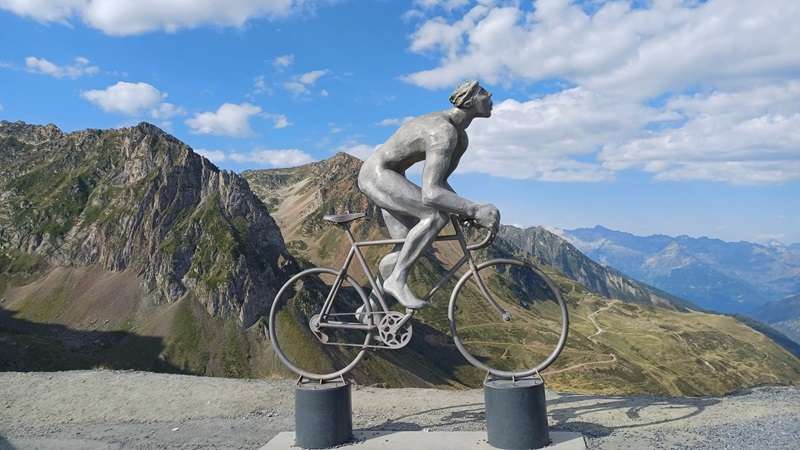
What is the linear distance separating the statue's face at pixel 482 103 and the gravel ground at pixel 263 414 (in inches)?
291

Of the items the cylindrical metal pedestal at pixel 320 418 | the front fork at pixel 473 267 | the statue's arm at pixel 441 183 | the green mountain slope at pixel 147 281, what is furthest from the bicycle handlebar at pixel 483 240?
the green mountain slope at pixel 147 281

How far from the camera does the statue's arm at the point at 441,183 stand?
12555mm

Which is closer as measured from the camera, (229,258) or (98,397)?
(98,397)

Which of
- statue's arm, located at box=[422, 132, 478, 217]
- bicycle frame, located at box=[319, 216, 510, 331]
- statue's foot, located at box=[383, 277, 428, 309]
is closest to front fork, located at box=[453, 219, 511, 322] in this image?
bicycle frame, located at box=[319, 216, 510, 331]

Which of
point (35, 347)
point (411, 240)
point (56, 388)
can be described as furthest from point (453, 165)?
point (35, 347)

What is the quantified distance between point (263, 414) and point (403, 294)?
6.88 metres

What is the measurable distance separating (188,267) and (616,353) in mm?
136975

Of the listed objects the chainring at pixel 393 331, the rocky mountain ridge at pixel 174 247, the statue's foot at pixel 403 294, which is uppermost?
the rocky mountain ridge at pixel 174 247

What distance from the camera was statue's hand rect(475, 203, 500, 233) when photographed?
12.4m

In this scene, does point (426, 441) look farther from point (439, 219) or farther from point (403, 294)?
point (439, 219)

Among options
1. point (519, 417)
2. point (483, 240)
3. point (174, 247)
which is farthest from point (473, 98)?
point (174, 247)

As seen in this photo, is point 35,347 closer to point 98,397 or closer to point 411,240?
point 98,397

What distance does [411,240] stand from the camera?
42.5 feet

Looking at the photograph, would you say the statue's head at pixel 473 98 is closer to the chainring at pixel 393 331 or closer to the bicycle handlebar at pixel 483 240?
the bicycle handlebar at pixel 483 240
